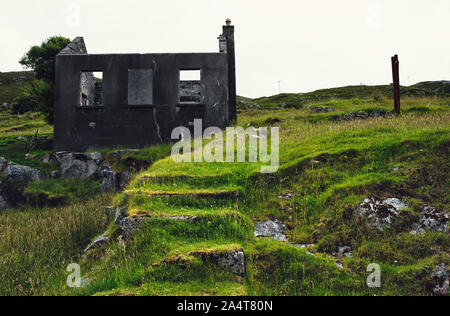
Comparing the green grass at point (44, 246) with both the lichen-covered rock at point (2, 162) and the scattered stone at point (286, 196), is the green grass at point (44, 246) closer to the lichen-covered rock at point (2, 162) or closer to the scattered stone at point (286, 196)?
the lichen-covered rock at point (2, 162)

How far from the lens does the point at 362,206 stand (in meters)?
7.77

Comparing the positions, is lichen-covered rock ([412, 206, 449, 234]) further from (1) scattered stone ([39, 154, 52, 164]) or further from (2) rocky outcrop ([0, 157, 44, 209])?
(1) scattered stone ([39, 154, 52, 164])

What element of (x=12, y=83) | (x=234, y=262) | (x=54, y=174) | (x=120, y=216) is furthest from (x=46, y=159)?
(x=12, y=83)

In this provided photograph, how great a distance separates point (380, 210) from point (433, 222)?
992 millimetres

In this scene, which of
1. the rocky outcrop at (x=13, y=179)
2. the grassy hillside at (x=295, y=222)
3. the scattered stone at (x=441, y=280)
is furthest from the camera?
the rocky outcrop at (x=13, y=179)

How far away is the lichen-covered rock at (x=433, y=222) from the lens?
6918 mm

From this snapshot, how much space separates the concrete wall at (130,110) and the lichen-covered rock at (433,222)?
12.6 meters

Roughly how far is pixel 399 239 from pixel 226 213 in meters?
3.55

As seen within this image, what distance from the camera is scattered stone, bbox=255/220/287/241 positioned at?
779cm

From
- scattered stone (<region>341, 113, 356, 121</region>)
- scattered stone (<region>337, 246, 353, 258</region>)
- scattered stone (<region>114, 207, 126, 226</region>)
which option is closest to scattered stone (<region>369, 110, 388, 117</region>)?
scattered stone (<region>341, 113, 356, 121</region>)

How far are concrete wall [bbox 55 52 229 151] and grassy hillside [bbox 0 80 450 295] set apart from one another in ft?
20.1

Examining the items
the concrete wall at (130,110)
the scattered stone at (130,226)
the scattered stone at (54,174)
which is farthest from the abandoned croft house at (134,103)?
the scattered stone at (130,226)
